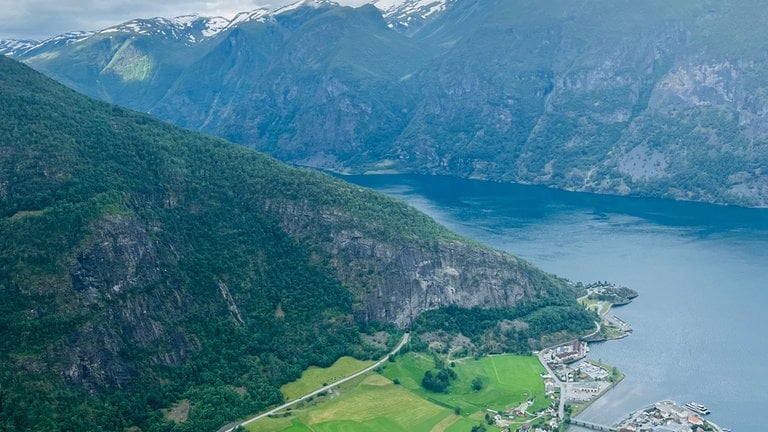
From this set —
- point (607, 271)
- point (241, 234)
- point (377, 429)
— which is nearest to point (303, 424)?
point (377, 429)

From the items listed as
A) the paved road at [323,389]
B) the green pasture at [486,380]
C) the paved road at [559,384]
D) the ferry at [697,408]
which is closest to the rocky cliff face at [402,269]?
the paved road at [323,389]

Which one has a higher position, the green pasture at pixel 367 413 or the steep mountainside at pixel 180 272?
the steep mountainside at pixel 180 272

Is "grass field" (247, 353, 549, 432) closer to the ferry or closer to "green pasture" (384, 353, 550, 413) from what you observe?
"green pasture" (384, 353, 550, 413)

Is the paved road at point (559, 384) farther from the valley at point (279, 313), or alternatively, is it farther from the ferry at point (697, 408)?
the ferry at point (697, 408)

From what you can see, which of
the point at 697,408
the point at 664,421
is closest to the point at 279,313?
the point at 664,421

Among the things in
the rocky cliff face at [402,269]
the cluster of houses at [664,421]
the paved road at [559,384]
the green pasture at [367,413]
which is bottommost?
the green pasture at [367,413]

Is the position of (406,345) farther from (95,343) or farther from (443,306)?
(95,343)
